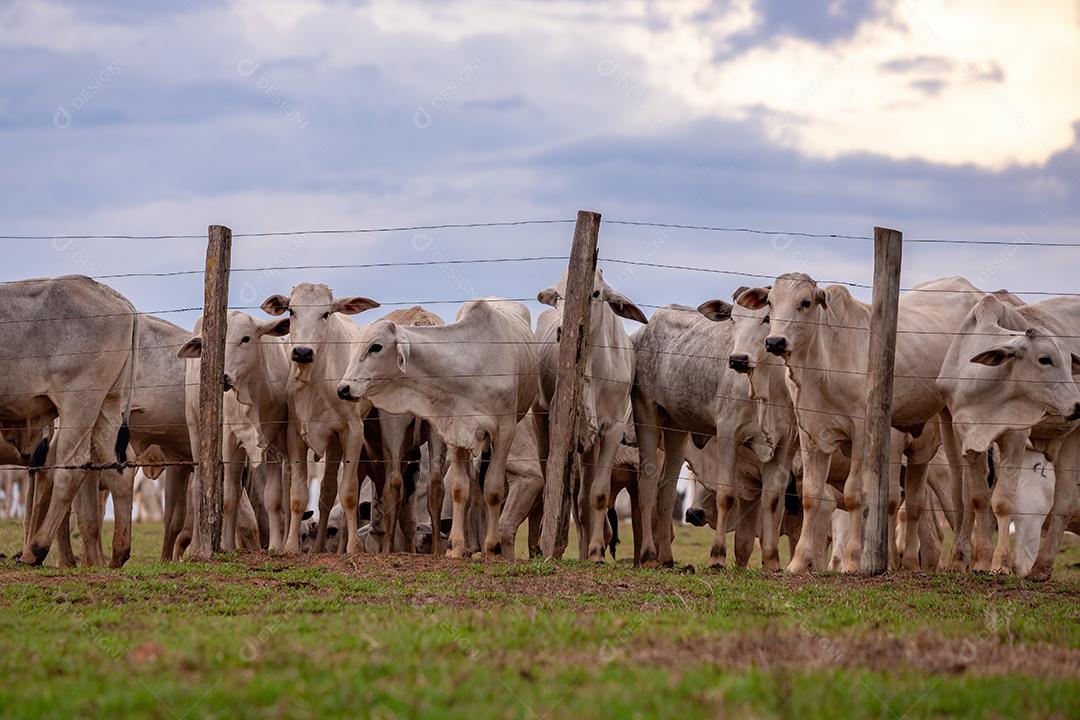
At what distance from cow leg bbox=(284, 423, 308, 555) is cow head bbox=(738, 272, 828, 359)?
536 cm

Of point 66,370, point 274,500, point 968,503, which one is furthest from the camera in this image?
point 274,500

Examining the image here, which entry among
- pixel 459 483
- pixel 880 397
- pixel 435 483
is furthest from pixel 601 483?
pixel 880 397

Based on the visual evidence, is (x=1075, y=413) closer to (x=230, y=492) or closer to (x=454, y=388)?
(x=454, y=388)

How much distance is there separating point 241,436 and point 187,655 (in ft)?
30.7

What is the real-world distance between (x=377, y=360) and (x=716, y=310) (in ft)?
11.9

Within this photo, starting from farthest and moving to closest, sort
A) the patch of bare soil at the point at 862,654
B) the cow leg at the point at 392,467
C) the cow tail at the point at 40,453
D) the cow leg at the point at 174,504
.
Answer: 1. the cow leg at the point at 174,504
2. the cow leg at the point at 392,467
3. the cow tail at the point at 40,453
4. the patch of bare soil at the point at 862,654

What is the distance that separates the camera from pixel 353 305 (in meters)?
15.6

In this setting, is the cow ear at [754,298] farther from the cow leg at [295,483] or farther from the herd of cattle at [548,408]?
the cow leg at [295,483]

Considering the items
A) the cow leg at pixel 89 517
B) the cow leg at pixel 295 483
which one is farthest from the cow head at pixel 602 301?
the cow leg at pixel 89 517

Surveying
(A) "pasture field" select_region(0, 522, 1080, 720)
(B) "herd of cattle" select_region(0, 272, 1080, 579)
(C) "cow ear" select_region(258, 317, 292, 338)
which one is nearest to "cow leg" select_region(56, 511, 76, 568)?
(B) "herd of cattle" select_region(0, 272, 1080, 579)

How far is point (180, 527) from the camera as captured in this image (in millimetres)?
17578

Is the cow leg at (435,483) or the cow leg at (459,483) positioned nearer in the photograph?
the cow leg at (459,483)

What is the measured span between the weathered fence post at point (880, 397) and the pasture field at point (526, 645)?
1.44 feet

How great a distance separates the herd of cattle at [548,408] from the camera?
44.8 ft
